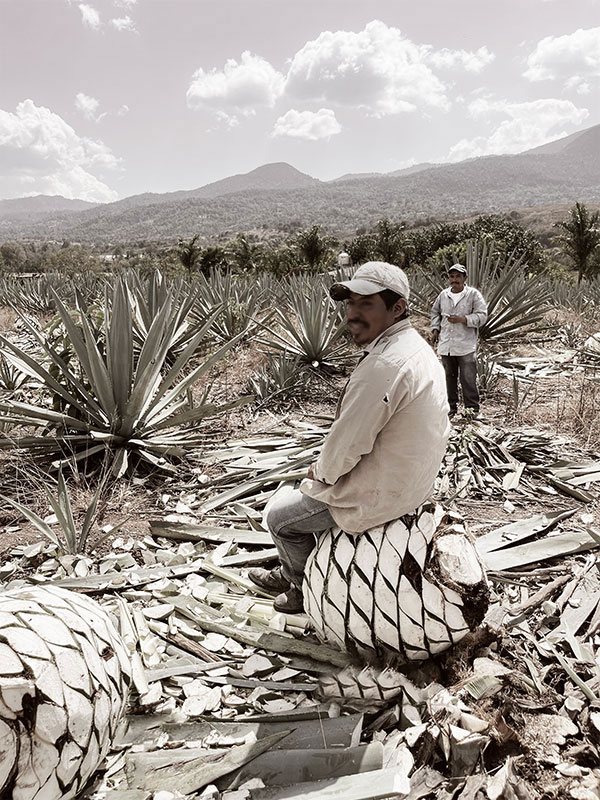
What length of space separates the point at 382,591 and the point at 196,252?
3027 centimetres

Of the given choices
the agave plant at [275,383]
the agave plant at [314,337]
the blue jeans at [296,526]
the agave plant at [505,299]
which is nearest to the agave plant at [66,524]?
the blue jeans at [296,526]

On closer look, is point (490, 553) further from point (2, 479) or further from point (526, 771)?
point (2, 479)

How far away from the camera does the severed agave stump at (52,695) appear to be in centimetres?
129

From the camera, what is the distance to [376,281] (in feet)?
6.21

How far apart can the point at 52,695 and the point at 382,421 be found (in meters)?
1.18

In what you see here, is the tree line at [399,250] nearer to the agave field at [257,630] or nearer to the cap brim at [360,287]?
the agave field at [257,630]

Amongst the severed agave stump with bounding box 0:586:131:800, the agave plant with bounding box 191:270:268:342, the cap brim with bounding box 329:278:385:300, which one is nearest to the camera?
the severed agave stump with bounding box 0:586:131:800

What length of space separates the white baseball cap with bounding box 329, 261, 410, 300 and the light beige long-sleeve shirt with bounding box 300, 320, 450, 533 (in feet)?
0.44

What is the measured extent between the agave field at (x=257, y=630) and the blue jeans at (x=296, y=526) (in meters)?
0.10

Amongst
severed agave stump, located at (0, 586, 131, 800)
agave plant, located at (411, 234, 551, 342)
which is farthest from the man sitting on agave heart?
agave plant, located at (411, 234, 551, 342)

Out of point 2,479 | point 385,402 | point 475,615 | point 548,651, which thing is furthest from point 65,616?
point 2,479

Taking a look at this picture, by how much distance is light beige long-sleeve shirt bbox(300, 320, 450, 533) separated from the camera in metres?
1.77

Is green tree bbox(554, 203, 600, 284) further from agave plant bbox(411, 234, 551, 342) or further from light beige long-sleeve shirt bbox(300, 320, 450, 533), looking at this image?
light beige long-sleeve shirt bbox(300, 320, 450, 533)

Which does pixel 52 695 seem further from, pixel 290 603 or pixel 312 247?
pixel 312 247
